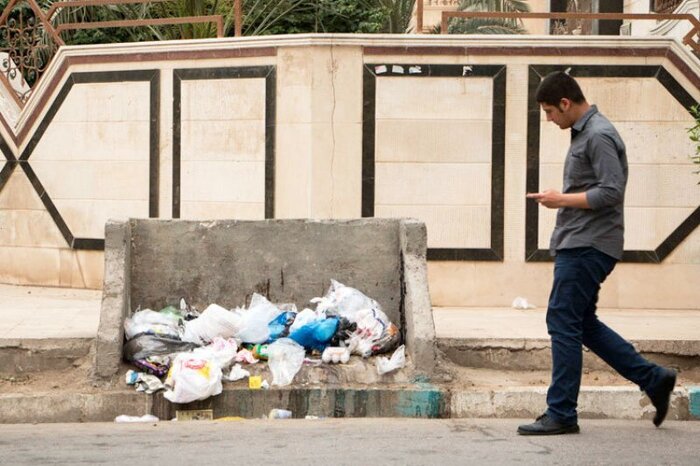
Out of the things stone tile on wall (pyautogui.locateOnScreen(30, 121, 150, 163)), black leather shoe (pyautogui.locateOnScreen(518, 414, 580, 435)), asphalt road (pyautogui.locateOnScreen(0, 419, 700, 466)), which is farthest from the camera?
stone tile on wall (pyautogui.locateOnScreen(30, 121, 150, 163))

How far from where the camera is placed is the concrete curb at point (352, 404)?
24.1 feet

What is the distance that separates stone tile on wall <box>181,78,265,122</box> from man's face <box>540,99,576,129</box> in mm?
5371

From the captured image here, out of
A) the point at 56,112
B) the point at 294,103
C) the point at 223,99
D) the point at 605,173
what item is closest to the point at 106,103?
the point at 56,112

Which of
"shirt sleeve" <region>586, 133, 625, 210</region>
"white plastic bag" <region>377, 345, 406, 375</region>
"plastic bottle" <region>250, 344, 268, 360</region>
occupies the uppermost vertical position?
"shirt sleeve" <region>586, 133, 625, 210</region>

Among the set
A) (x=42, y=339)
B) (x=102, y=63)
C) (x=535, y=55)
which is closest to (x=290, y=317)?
(x=42, y=339)

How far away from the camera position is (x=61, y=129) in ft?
41.1

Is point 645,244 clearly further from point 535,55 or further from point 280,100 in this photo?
point 280,100

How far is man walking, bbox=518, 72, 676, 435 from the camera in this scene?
622cm

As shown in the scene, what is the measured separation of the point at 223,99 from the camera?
1162cm

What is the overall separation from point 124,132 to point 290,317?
14.9 ft

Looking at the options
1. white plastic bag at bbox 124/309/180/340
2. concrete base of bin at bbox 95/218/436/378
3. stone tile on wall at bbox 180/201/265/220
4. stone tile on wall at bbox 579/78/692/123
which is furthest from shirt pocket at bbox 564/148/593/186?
stone tile on wall at bbox 180/201/265/220

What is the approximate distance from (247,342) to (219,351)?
31 cm

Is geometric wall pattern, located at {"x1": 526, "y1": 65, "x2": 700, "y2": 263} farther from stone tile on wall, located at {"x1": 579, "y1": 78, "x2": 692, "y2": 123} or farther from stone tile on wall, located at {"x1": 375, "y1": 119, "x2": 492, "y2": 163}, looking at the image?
stone tile on wall, located at {"x1": 375, "y1": 119, "x2": 492, "y2": 163}

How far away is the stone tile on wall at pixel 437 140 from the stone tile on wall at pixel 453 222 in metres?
0.44
